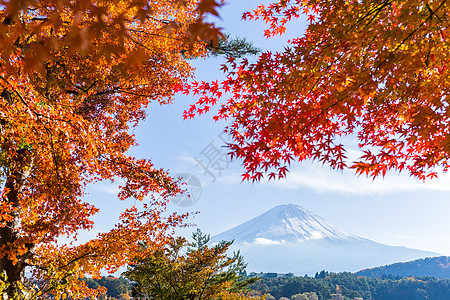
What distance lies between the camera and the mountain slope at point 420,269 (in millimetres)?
133375

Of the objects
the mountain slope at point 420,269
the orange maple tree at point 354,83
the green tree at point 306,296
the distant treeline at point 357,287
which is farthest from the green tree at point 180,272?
the mountain slope at point 420,269

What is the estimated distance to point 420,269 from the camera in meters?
142

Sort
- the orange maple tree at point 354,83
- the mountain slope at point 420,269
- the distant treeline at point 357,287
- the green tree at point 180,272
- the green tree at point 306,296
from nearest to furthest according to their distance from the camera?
the orange maple tree at point 354,83 < the green tree at point 180,272 < the green tree at point 306,296 < the distant treeline at point 357,287 < the mountain slope at point 420,269

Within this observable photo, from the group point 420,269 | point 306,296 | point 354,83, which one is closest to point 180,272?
point 354,83

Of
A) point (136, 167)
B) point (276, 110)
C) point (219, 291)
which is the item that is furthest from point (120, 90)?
point (219, 291)

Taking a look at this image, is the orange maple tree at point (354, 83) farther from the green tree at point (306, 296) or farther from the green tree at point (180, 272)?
the green tree at point (306, 296)

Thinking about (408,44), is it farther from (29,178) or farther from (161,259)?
(161,259)

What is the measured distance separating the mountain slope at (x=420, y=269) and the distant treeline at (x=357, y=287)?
61401 mm

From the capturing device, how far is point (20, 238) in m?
5.92

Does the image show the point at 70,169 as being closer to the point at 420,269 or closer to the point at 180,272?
the point at 180,272

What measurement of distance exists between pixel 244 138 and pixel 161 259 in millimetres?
8159

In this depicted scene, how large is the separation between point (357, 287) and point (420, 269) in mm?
90312

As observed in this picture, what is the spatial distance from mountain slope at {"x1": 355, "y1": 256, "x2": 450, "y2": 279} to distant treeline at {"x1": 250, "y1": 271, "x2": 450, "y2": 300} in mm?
61401

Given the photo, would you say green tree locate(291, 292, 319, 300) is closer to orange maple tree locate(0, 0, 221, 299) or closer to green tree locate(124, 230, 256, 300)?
green tree locate(124, 230, 256, 300)
